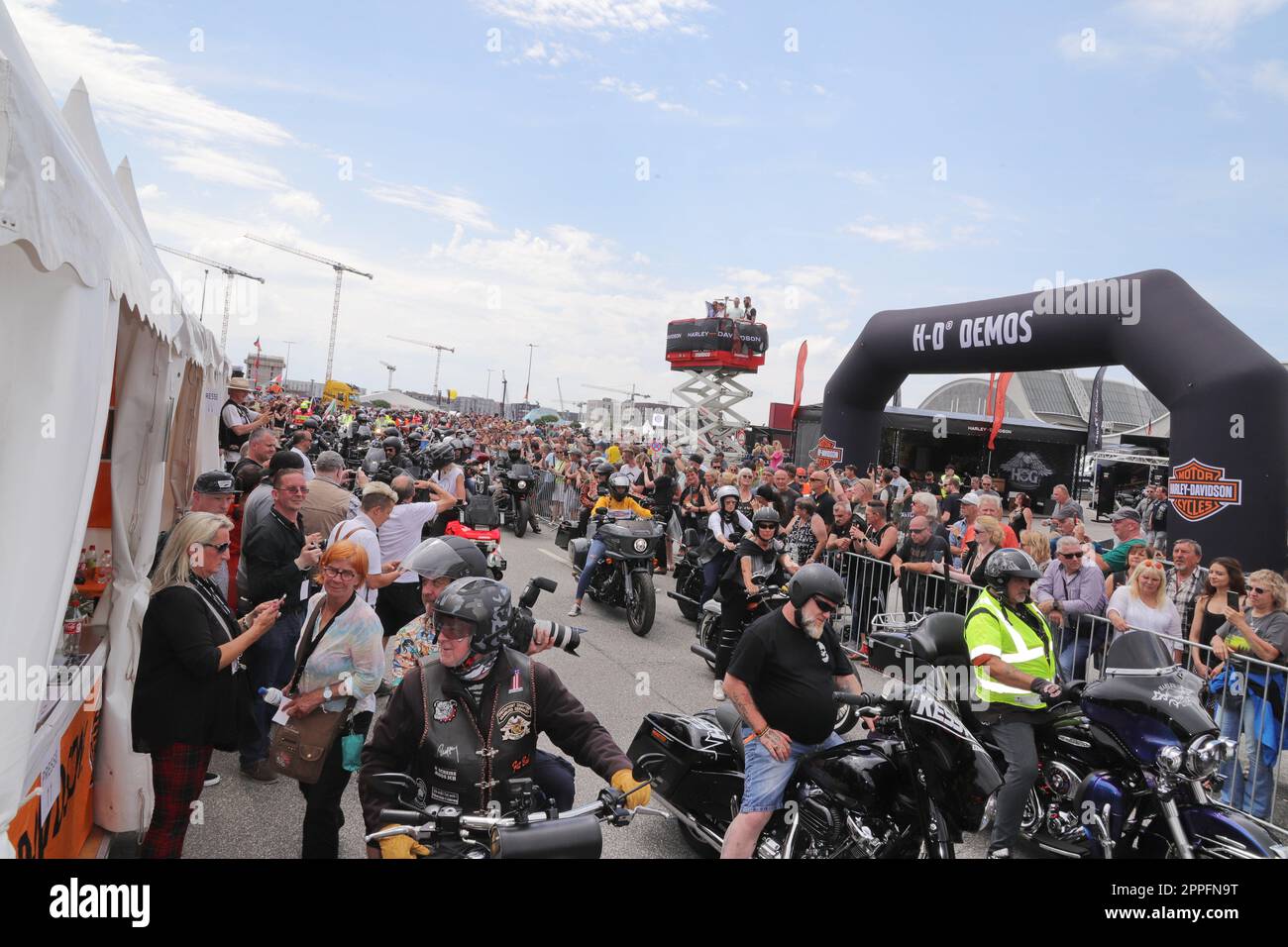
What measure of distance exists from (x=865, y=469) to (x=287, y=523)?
12819 mm

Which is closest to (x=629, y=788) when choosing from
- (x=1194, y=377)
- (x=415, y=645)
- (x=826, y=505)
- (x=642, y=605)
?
(x=415, y=645)

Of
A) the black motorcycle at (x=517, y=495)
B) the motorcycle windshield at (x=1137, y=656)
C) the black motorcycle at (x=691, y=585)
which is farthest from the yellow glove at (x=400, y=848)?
the black motorcycle at (x=517, y=495)

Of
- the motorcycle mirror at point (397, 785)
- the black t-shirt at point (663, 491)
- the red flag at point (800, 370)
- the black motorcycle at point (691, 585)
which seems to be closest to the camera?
the motorcycle mirror at point (397, 785)

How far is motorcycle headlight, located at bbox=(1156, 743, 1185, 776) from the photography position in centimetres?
374

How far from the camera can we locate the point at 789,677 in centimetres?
403

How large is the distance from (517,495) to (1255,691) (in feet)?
41.2

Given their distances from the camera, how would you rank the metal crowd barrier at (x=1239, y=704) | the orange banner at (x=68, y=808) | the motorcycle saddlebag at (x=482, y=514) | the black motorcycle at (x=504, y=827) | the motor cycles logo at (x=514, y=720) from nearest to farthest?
the black motorcycle at (x=504, y=827)
the motor cycles logo at (x=514, y=720)
the orange banner at (x=68, y=808)
the metal crowd barrier at (x=1239, y=704)
the motorcycle saddlebag at (x=482, y=514)

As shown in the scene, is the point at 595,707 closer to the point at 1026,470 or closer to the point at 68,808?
the point at 68,808

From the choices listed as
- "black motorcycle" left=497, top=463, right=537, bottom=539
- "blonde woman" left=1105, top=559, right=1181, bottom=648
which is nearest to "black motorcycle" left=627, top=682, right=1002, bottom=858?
"blonde woman" left=1105, top=559, right=1181, bottom=648

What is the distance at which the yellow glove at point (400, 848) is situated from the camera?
2.44 metres

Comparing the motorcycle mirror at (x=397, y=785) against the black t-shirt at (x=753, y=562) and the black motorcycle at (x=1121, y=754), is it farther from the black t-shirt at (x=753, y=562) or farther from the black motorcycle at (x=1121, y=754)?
the black t-shirt at (x=753, y=562)

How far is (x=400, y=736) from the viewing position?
9.21 feet
